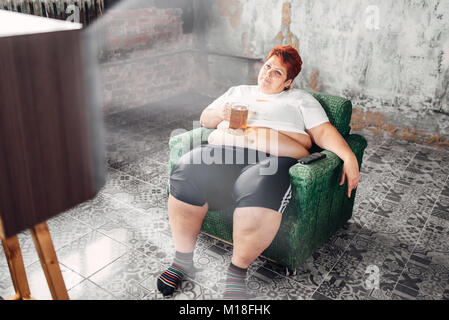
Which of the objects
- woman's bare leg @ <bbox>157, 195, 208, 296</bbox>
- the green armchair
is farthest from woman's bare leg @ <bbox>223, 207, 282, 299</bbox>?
woman's bare leg @ <bbox>157, 195, 208, 296</bbox>

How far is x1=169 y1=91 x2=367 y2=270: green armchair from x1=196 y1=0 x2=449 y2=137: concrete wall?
6.66 feet

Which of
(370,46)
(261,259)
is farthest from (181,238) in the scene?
(370,46)

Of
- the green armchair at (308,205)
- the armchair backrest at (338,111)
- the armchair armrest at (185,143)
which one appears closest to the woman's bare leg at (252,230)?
the green armchair at (308,205)

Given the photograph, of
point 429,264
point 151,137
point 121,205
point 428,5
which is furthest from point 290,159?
point 428,5

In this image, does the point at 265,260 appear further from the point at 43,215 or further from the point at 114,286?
the point at 43,215

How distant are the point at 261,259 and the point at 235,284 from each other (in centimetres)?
33

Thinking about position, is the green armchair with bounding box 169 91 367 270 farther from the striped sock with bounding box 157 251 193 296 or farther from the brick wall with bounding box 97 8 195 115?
the brick wall with bounding box 97 8 195 115

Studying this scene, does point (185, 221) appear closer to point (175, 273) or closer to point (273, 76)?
point (175, 273)

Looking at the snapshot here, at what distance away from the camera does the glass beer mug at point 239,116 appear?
78.0 inches

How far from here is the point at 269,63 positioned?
2182 mm

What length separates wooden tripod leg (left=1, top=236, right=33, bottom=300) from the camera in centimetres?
134

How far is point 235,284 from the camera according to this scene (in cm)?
192

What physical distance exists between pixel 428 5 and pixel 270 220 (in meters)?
2.99

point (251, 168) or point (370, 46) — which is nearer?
point (251, 168)
